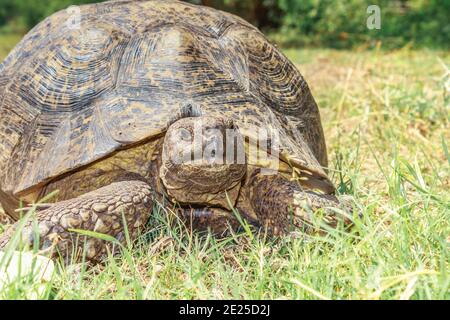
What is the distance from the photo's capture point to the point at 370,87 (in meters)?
5.58

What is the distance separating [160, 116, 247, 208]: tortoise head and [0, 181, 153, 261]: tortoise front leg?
0.15 m

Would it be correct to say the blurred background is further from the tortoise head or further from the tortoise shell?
the tortoise head

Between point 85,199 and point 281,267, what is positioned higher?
point 85,199

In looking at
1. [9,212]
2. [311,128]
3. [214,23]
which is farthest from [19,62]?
[311,128]

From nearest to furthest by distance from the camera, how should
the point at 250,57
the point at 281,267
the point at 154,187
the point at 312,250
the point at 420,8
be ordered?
the point at 281,267 → the point at 312,250 → the point at 154,187 → the point at 250,57 → the point at 420,8

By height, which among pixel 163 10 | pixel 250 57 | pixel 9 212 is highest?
pixel 163 10

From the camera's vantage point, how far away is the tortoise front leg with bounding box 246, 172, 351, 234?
108 inches

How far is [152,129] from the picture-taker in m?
2.79

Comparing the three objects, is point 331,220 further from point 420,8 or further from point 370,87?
point 420,8

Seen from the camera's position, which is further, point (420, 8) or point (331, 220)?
point (420, 8)

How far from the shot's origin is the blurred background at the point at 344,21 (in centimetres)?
1198

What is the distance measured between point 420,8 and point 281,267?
1203cm

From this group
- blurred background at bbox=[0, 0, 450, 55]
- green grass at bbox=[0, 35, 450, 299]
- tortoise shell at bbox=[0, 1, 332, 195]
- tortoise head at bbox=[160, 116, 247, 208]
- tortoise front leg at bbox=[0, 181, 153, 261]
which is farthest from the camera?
blurred background at bbox=[0, 0, 450, 55]

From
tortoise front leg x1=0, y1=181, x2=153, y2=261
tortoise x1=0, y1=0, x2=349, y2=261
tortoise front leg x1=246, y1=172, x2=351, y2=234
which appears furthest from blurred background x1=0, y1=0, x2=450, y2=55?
tortoise front leg x1=0, y1=181, x2=153, y2=261
